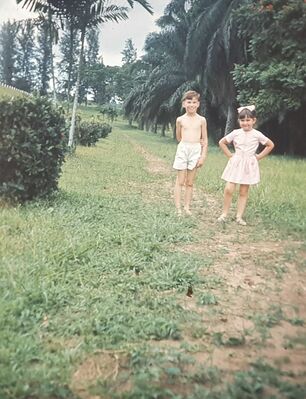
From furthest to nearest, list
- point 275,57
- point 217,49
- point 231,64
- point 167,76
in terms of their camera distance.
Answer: point 167,76
point 231,64
point 217,49
point 275,57

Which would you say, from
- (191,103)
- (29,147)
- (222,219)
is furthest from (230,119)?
(29,147)

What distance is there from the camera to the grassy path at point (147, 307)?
2145mm

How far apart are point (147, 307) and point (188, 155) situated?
3643 millimetres

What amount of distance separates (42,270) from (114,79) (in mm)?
66108

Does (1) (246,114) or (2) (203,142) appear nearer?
(1) (246,114)

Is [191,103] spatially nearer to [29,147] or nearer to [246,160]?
[246,160]

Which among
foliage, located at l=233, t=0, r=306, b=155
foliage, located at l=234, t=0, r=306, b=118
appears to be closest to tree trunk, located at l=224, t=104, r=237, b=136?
foliage, located at l=233, t=0, r=306, b=155

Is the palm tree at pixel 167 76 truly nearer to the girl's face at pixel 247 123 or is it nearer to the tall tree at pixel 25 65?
the girl's face at pixel 247 123

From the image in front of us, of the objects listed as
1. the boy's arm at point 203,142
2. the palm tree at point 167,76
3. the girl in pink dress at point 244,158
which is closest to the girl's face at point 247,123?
the girl in pink dress at point 244,158

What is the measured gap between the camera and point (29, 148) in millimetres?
5902

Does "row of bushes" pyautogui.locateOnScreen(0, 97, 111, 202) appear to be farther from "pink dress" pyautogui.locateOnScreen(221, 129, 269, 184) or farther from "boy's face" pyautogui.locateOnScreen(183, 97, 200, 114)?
"pink dress" pyautogui.locateOnScreen(221, 129, 269, 184)

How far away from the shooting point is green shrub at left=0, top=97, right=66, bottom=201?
19.1ft

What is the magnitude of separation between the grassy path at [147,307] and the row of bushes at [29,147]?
478mm

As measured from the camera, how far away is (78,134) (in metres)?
20.2
